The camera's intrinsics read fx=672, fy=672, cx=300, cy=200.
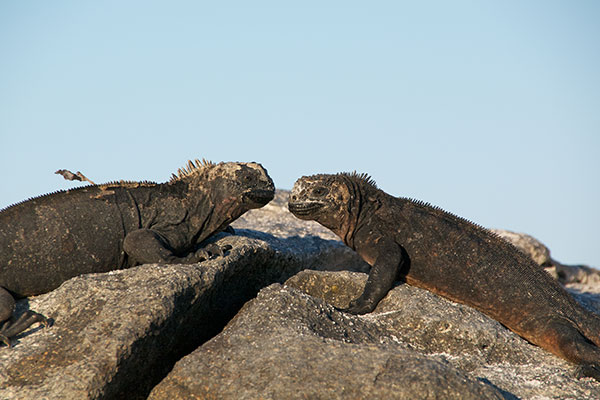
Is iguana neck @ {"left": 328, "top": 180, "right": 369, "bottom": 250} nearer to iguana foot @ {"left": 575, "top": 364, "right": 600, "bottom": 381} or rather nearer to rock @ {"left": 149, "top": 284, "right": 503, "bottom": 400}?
rock @ {"left": 149, "top": 284, "right": 503, "bottom": 400}

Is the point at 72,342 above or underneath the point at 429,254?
underneath

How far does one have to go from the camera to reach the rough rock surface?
4238 mm

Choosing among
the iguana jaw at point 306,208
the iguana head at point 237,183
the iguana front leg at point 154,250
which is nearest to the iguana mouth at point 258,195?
the iguana head at point 237,183

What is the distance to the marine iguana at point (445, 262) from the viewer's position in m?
6.35

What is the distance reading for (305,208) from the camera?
7.25 m

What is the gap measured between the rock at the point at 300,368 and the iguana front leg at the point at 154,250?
95cm

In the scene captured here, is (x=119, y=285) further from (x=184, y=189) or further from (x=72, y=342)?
(x=184, y=189)

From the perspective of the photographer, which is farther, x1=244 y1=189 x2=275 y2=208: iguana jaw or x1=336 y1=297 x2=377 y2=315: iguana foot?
x1=244 y1=189 x2=275 y2=208: iguana jaw

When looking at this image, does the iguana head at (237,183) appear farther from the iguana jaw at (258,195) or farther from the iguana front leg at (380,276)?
the iguana front leg at (380,276)

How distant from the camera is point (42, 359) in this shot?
15.5 ft

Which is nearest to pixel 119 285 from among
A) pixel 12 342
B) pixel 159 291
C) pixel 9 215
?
pixel 159 291

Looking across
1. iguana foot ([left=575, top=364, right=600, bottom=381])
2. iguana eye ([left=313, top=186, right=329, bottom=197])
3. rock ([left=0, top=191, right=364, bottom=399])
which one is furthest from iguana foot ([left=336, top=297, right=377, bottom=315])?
iguana foot ([left=575, top=364, right=600, bottom=381])

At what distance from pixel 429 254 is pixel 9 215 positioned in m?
4.06

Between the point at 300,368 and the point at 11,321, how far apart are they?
8.00 feet
